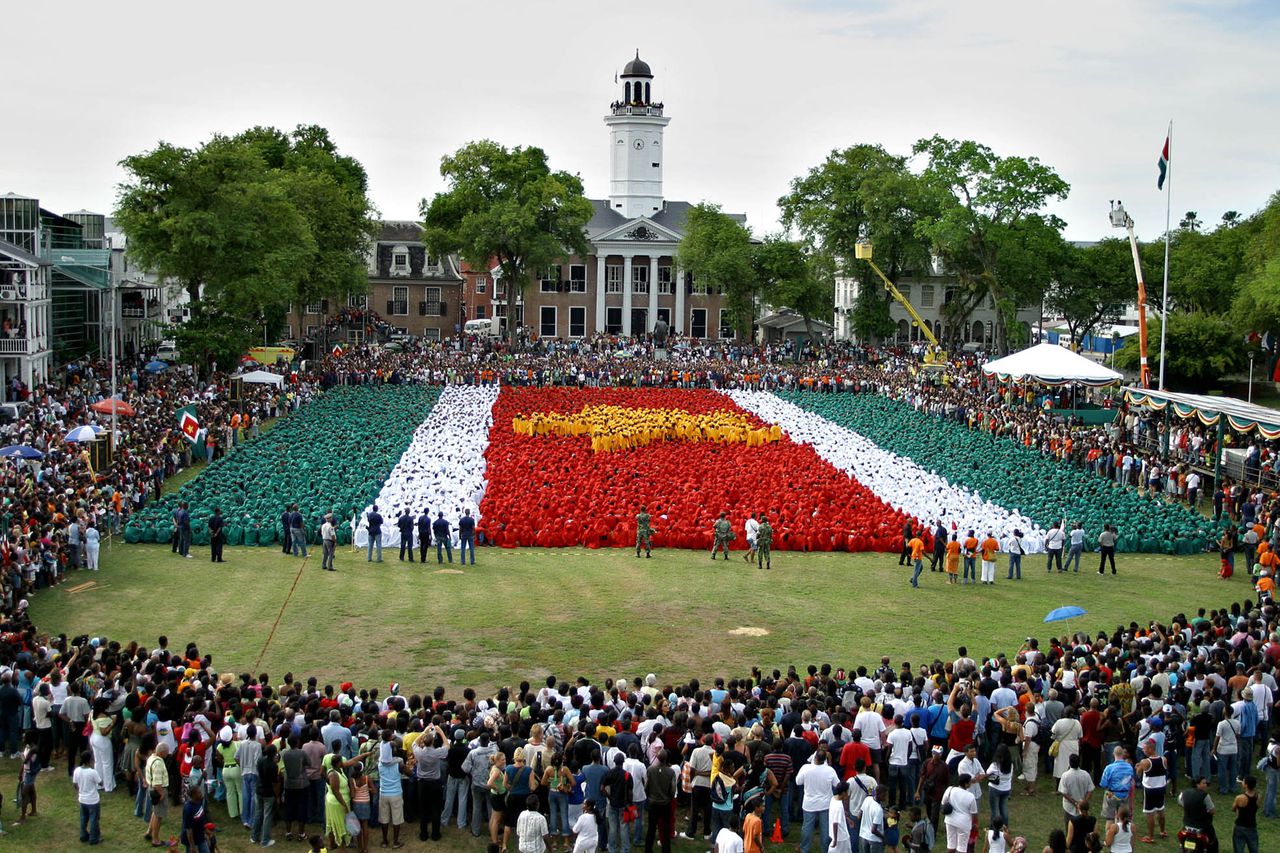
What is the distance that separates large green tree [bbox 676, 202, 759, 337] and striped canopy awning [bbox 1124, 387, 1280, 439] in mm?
38981

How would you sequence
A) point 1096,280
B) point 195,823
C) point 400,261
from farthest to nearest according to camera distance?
point 400,261, point 1096,280, point 195,823

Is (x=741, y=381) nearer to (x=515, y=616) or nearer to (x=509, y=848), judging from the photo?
(x=515, y=616)

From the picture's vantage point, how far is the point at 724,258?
80812mm

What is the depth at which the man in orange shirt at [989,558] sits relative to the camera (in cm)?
2814

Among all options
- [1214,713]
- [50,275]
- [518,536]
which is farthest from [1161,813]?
[50,275]

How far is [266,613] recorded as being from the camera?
24.6 meters

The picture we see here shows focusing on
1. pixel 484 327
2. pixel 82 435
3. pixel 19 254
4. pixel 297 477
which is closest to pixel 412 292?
pixel 484 327

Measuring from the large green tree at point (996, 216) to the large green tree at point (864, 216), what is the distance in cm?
212

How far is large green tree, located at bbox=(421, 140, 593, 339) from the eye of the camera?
79.1 m

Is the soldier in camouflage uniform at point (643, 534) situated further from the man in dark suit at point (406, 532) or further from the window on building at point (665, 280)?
the window on building at point (665, 280)

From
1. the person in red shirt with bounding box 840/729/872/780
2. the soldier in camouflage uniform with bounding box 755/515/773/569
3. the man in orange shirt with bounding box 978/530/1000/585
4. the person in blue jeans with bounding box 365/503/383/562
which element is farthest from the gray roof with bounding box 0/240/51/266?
the person in red shirt with bounding box 840/729/872/780

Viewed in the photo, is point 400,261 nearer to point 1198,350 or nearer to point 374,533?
point 1198,350

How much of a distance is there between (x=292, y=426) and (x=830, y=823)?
124ft

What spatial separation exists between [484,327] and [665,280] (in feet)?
45.6
